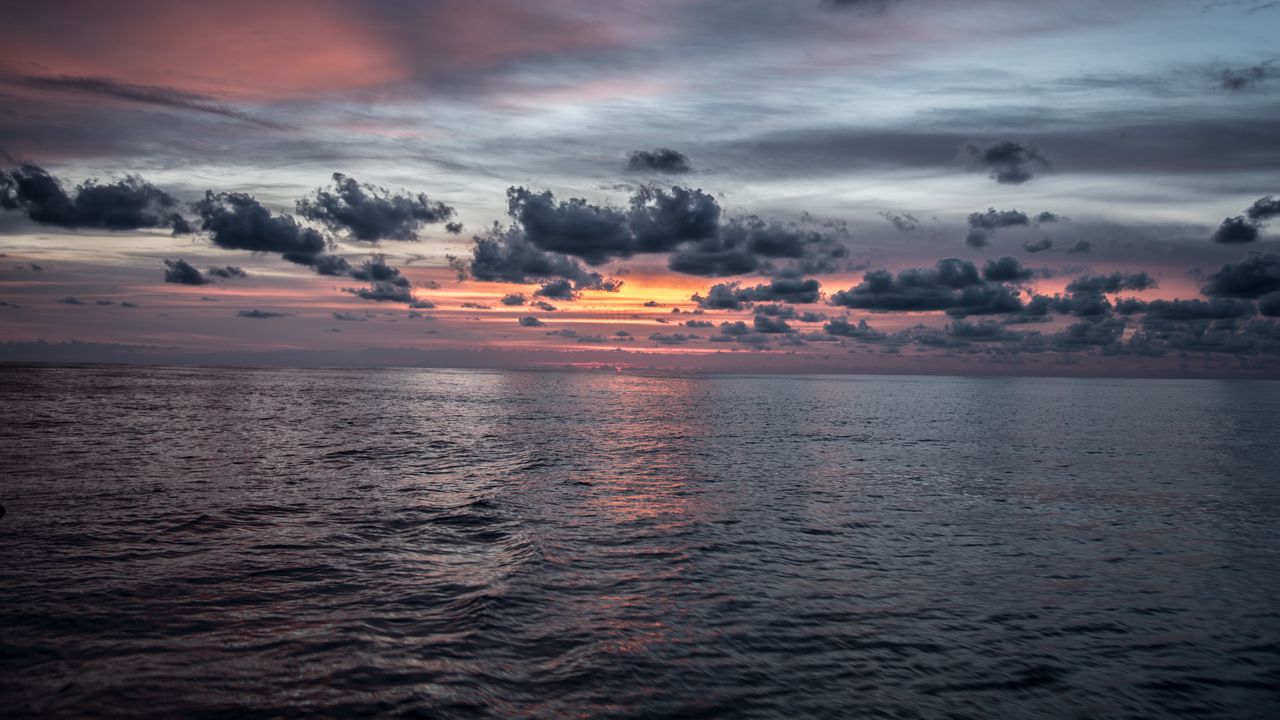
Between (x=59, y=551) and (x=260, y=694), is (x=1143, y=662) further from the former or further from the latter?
(x=59, y=551)

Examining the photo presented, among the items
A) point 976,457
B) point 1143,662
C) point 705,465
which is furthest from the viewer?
point 976,457

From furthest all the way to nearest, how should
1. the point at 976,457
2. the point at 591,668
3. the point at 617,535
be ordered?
the point at 976,457 → the point at 617,535 → the point at 591,668

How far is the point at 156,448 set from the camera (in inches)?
1875

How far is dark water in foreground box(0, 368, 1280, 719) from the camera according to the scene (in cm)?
1280

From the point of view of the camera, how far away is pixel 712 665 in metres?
14.0

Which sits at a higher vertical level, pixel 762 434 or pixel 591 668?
pixel 591 668

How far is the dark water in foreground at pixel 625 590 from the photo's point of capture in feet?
42.0

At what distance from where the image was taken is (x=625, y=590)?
61.8ft

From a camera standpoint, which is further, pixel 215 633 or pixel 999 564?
pixel 999 564

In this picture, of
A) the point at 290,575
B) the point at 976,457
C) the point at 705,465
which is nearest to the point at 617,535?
the point at 290,575

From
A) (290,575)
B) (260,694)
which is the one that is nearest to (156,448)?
(290,575)

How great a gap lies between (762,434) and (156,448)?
49001mm

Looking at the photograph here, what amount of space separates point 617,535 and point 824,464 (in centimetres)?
2486

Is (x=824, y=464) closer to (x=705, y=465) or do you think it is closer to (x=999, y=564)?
(x=705, y=465)
